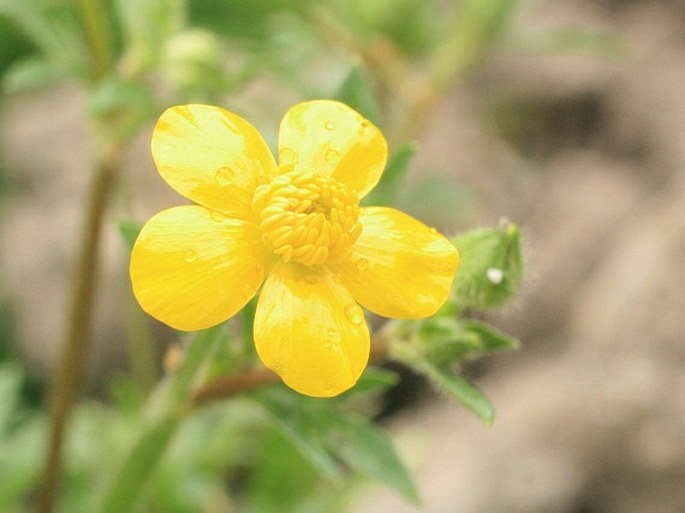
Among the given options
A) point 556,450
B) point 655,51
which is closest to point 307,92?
point 556,450

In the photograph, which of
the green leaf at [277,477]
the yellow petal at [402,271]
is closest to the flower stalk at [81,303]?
the yellow petal at [402,271]

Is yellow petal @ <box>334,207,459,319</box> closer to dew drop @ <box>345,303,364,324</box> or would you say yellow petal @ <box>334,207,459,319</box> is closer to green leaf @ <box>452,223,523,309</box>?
dew drop @ <box>345,303,364,324</box>

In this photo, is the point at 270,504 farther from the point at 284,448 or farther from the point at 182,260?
the point at 182,260

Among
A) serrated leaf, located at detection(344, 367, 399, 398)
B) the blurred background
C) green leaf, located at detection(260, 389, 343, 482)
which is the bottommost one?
the blurred background

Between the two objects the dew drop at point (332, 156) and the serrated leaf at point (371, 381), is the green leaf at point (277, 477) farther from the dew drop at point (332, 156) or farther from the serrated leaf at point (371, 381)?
the dew drop at point (332, 156)

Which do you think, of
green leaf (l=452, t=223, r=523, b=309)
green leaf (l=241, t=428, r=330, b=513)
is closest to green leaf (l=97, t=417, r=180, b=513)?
green leaf (l=452, t=223, r=523, b=309)
